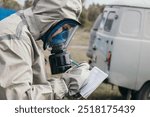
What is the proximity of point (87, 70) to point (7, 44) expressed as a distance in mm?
646

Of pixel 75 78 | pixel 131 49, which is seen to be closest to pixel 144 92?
pixel 131 49

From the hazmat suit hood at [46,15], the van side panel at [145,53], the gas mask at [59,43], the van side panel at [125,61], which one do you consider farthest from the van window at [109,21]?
the hazmat suit hood at [46,15]

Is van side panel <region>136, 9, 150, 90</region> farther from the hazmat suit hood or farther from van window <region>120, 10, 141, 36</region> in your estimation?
the hazmat suit hood

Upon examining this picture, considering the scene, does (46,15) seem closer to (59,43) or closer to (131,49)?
(59,43)

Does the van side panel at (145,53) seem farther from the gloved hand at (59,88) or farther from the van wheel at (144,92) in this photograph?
the gloved hand at (59,88)

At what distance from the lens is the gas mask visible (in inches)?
122

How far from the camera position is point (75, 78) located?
3123 millimetres

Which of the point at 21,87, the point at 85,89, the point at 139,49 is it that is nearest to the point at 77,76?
the point at 85,89

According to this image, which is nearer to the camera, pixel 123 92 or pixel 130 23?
pixel 130 23

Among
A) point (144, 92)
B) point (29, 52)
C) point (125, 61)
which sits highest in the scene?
point (29, 52)

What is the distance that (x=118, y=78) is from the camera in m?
8.95

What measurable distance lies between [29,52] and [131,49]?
235 inches

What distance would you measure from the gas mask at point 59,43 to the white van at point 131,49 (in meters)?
5.56

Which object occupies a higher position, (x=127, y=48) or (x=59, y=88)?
(x=59, y=88)
